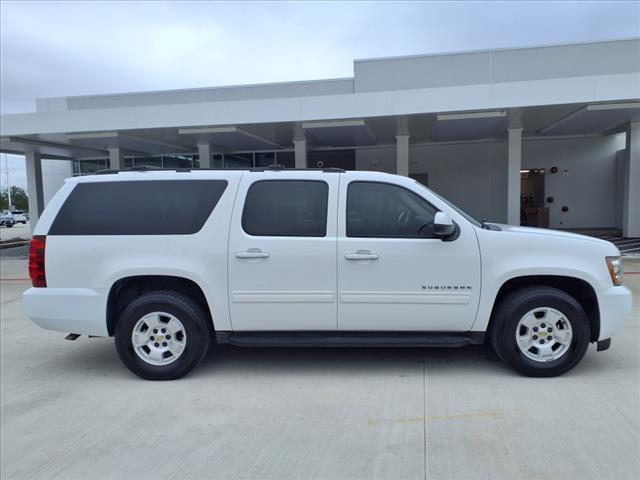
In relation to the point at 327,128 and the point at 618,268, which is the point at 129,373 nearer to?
the point at 618,268

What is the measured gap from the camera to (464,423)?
144 inches

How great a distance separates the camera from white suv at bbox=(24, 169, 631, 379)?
4469 millimetres

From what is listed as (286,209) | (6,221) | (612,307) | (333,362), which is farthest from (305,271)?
(6,221)

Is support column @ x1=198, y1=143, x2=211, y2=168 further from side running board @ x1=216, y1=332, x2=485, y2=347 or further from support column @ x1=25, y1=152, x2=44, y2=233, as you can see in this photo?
side running board @ x1=216, y1=332, x2=485, y2=347

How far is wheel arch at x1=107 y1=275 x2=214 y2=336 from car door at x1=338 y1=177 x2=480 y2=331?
4.79 ft

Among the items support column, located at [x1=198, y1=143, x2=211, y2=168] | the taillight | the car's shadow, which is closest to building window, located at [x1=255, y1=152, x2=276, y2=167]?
support column, located at [x1=198, y1=143, x2=211, y2=168]

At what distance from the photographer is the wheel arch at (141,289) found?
15.6ft

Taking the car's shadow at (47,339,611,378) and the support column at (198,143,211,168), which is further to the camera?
the support column at (198,143,211,168)

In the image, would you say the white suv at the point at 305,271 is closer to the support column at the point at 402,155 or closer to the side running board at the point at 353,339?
the side running board at the point at 353,339

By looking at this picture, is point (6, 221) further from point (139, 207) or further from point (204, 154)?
point (139, 207)

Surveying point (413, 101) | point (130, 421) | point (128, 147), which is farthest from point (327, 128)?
point (130, 421)

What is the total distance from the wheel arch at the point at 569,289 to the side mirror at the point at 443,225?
0.76 meters

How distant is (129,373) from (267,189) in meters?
2.42

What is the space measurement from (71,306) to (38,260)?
57 centimetres
